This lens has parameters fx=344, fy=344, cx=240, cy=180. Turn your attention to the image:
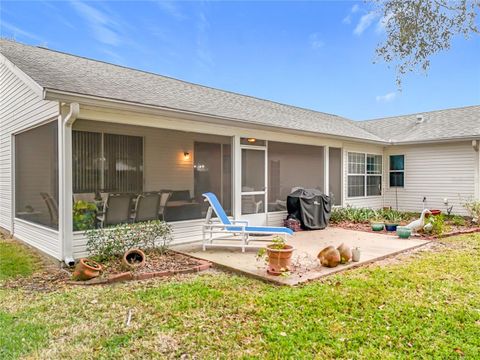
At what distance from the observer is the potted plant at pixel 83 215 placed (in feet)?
19.3

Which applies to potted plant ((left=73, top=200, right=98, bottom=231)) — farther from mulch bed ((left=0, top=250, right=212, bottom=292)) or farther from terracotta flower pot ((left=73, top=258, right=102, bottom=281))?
terracotta flower pot ((left=73, top=258, right=102, bottom=281))

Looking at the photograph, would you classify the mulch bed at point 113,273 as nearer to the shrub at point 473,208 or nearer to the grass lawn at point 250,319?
the grass lawn at point 250,319

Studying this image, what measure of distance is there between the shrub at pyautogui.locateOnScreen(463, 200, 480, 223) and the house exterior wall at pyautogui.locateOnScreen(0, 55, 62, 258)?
1128 cm

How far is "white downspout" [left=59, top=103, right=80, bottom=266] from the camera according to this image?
5.62 meters

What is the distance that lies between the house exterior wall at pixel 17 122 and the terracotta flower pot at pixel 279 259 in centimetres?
354

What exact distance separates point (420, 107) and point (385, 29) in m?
13.9

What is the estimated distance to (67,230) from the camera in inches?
223

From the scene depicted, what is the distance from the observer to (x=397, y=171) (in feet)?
44.3

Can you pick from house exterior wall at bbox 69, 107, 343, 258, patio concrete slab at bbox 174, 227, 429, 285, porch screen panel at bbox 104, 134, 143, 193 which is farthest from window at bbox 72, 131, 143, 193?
patio concrete slab at bbox 174, 227, 429, 285

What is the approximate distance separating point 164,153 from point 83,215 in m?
4.22

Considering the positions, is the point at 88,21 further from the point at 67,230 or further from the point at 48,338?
the point at 48,338

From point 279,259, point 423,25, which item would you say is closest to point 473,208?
point 423,25

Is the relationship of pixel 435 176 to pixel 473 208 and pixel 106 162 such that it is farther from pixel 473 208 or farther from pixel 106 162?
pixel 106 162

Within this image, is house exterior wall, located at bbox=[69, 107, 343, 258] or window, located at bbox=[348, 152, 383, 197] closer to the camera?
house exterior wall, located at bbox=[69, 107, 343, 258]
